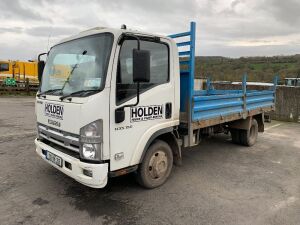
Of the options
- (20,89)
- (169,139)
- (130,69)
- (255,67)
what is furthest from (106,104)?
(255,67)

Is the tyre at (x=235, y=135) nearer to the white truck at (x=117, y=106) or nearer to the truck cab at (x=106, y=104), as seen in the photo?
the white truck at (x=117, y=106)

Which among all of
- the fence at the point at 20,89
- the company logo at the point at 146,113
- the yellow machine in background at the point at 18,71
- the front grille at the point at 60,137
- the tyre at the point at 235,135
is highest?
the yellow machine in background at the point at 18,71

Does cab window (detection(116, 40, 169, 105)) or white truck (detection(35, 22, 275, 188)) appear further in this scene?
cab window (detection(116, 40, 169, 105))

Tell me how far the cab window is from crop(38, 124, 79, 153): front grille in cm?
73

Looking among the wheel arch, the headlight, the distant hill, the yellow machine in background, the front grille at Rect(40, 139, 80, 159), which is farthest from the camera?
the yellow machine in background

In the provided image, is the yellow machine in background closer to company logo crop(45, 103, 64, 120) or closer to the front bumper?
company logo crop(45, 103, 64, 120)

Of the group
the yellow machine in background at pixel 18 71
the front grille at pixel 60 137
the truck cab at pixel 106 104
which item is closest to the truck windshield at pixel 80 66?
the truck cab at pixel 106 104

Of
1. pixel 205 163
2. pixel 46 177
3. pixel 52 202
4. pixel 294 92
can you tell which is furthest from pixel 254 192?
pixel 294 92

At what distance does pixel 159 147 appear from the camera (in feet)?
13.2

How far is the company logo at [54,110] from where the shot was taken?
11.3 feet

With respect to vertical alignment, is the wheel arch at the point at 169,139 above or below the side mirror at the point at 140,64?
below

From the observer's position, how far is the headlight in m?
3.12

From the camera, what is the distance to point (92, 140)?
3.14m

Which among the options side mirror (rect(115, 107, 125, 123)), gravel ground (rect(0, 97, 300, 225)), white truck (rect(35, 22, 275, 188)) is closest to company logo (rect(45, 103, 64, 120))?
white truck (rect(35, 22, 275, 188))
